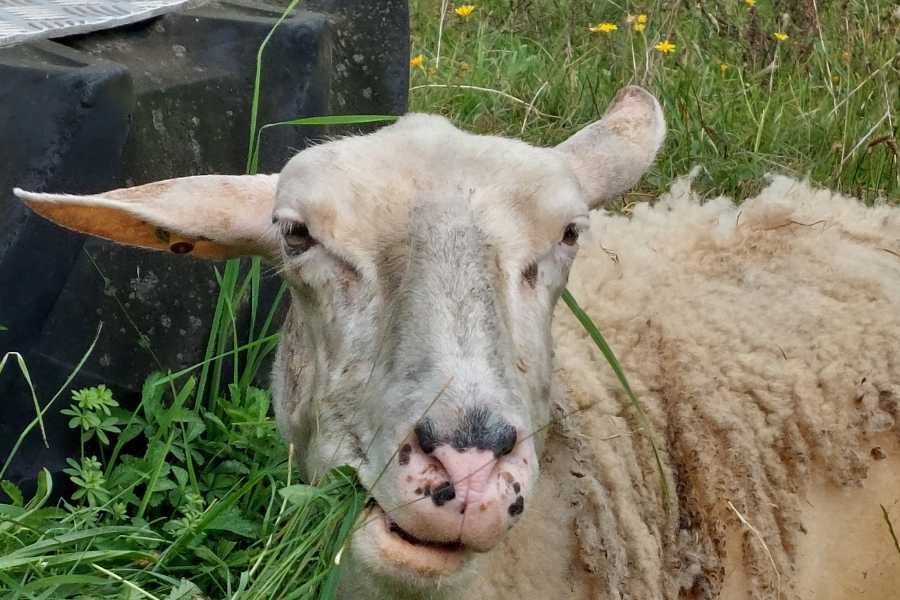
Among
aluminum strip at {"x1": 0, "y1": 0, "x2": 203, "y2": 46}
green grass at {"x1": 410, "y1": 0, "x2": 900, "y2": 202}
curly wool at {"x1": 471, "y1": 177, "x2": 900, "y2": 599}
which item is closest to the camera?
curly wool at {"x1": 471, "y1": 177, "x2": 900, "y2": 599}

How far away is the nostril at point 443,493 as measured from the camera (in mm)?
2443

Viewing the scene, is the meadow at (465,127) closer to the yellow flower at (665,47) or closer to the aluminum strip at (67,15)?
the yellow flower at (665,47)

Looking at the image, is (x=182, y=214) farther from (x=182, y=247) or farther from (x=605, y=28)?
(x=605, y=28)

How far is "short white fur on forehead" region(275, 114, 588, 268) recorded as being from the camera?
A: 2.96m

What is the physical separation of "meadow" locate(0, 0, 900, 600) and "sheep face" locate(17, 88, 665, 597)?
0.67ft

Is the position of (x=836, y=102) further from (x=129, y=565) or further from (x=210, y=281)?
(x=129, y=565)

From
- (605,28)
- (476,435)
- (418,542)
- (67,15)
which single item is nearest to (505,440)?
(476,435)

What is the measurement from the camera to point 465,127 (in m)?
5.94

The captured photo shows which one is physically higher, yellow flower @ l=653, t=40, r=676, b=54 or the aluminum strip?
the aluminum strip

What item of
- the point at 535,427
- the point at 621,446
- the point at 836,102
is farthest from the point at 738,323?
the point at 836,102

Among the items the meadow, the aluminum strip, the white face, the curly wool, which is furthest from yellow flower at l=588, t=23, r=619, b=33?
the white face

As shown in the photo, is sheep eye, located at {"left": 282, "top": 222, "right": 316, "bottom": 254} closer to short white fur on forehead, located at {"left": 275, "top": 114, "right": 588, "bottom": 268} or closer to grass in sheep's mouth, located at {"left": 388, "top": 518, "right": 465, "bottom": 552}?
short white fur on forehead, located at {"left": 275, "top": 114, "right": 588, "bottom": 268}

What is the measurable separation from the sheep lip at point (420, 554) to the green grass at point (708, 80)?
2.84 meters

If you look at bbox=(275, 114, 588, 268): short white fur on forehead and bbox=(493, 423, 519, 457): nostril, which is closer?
bbox=(493, 423, 519, 457): nostril
